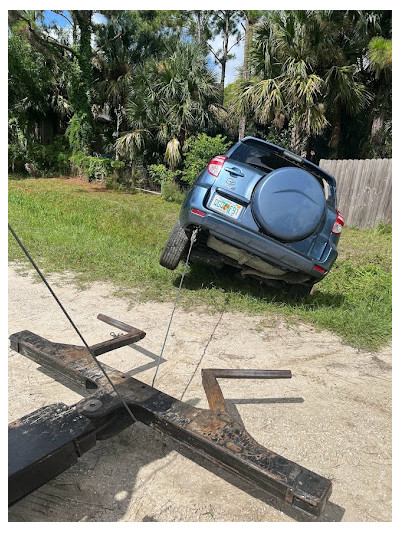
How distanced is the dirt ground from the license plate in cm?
107

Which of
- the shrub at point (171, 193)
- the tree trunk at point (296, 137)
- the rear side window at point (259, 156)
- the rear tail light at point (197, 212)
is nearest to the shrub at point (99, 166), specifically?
the shrub at point (171, 193)

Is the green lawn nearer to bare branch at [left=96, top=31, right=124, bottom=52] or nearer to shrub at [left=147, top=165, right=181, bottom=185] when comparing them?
shrub at [left=147, top=165, right=181, bottom=185]

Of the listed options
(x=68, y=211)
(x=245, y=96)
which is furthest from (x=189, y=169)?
(x=68, y=211)

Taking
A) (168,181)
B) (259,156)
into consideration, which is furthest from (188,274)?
(168,181)

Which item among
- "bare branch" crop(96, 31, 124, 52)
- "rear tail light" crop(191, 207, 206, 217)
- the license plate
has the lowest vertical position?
"rear tail light" crop(191, 207, 206, 217)

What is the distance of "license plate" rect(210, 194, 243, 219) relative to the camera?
401cm

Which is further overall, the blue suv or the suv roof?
the suv roof

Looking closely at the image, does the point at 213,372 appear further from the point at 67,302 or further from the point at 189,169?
the point at 189,169

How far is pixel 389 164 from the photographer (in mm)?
10445

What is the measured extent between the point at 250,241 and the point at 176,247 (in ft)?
3.45

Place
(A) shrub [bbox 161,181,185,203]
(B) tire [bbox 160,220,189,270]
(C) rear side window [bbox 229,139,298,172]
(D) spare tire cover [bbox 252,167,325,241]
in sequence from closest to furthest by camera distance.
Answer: (D) spare tire cover [bbox 252,167,325,241] < (C) rear side window [bbox 229,139,298,172] < (B) tire [bbox 160,220,189,270] < (A) shrub [bbox 161,181,185,203]

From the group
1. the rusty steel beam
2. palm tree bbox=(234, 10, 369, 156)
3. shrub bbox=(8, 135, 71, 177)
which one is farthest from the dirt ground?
shrub bbox=(8, 135, 71, 177)

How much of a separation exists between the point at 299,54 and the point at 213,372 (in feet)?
41.8

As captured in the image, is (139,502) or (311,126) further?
(311,126)
